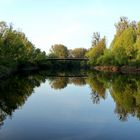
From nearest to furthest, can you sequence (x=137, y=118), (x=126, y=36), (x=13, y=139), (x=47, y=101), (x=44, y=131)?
(x=13, y=139), (x=44, y=131), (x=137, y=118), (x=47, y=101), (x=126, y=36)

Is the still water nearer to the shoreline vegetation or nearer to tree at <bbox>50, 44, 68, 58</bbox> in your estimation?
the shoreline vegetation

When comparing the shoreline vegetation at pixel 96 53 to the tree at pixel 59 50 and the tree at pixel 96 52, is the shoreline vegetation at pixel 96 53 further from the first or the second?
the tree at pixel 59 50

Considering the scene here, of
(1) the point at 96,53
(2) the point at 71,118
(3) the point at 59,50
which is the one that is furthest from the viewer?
(3) the point at 59,50

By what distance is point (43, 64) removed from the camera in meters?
130

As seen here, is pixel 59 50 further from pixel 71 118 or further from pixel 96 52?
pixel 71 118

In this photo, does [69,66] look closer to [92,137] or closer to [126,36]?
[126,36]

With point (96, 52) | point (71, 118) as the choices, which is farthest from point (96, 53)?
point (71, 118)

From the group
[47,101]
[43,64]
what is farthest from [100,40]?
[47,101]

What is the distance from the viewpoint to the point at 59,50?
191125mm

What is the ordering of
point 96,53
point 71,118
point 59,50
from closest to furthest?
point 71,118
point 96,53
point 59,50

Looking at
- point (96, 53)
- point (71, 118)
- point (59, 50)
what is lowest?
point (71, 118)

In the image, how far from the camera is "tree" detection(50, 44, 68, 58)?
7462 inches

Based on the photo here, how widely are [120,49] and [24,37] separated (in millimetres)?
34606

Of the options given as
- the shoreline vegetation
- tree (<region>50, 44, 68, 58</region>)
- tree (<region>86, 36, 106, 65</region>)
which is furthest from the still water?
tree (<region>50, 44, 68, 58</region>)
